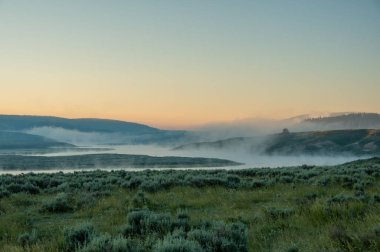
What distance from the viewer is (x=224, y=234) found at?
8.51 meters

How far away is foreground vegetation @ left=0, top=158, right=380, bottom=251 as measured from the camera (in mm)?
7934

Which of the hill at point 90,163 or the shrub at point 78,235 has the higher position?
the shrub at point 78,235

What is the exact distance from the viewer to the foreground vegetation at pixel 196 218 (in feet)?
26.0

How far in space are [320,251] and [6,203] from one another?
13970 mm

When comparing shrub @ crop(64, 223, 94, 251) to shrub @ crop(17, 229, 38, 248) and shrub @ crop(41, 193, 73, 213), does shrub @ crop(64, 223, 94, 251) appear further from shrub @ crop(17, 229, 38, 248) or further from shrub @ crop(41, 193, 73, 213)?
shrub @ crop(41, 193, 73, 213)

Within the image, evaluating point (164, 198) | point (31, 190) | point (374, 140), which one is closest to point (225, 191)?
point (164, 198)

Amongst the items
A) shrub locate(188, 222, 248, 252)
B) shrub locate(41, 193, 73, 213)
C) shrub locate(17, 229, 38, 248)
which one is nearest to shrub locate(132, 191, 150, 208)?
shrub locate(41, 193, 73, 213)

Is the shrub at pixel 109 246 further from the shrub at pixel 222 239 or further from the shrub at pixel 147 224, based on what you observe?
the shrub at pixel 147 224

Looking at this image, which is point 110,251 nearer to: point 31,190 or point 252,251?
point 252,251

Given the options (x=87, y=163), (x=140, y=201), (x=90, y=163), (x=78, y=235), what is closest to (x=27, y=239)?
(x=78, y=235)

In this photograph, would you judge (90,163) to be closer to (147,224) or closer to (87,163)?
(87,163)

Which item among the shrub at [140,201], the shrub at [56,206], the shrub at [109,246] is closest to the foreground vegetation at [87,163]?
the shrub at [56,206]

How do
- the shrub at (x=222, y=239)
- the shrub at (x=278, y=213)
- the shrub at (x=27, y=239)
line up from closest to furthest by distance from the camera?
the shrub at (x=222, y=239)
the shrub at (x=27, y=239)
the shrub at (x=278, y=213)

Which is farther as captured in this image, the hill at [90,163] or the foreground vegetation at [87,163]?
the hill at [90,163]
